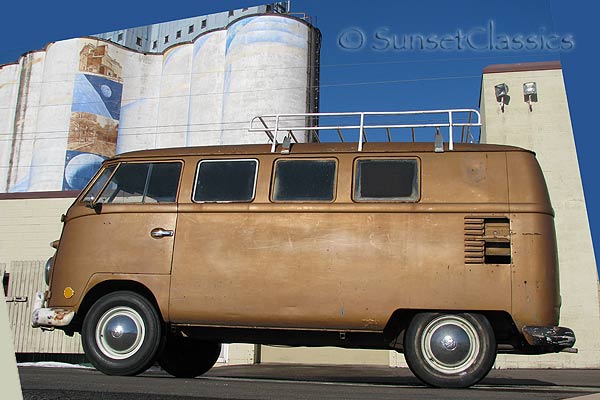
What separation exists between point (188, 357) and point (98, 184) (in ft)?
8.28

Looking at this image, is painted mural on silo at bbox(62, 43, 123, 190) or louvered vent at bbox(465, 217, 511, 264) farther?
painted mural on silo at bbox(62, 43, 123, 190)

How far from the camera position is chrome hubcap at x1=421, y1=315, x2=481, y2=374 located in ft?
21.4

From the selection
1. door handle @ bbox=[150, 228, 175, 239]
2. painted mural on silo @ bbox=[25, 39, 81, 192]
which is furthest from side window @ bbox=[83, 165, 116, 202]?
painted mural on silo @ bbox=[25, 39, 81, 192]

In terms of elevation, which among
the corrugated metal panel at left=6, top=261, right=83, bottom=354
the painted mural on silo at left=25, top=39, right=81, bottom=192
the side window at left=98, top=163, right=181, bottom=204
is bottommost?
the corrugated metal panel at left=6, top=261, right=83, bottom=354

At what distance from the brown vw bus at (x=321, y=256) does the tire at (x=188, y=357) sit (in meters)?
0.71

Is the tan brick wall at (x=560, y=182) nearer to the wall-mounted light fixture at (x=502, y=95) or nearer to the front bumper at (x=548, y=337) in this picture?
the wall-mounted light fixture at (x=502, y=95)

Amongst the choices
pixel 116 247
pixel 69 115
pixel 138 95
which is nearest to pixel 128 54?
pixel 138 95

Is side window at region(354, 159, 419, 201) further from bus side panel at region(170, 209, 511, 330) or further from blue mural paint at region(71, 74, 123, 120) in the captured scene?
blue mural paint at region(71, 74, 123, 120)

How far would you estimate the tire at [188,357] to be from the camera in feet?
26.9

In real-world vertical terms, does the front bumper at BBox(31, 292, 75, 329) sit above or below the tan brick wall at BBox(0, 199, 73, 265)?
below

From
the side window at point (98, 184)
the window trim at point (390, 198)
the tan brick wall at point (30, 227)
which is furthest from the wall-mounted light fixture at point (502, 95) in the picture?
the side window at point (98, 184)

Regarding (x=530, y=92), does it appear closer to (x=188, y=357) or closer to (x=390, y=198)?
(x=390, y=198)

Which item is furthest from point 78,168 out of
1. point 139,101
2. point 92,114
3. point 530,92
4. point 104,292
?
point 104,292

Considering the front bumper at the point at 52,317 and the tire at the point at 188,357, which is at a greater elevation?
the front bumper at the point at 52,317
